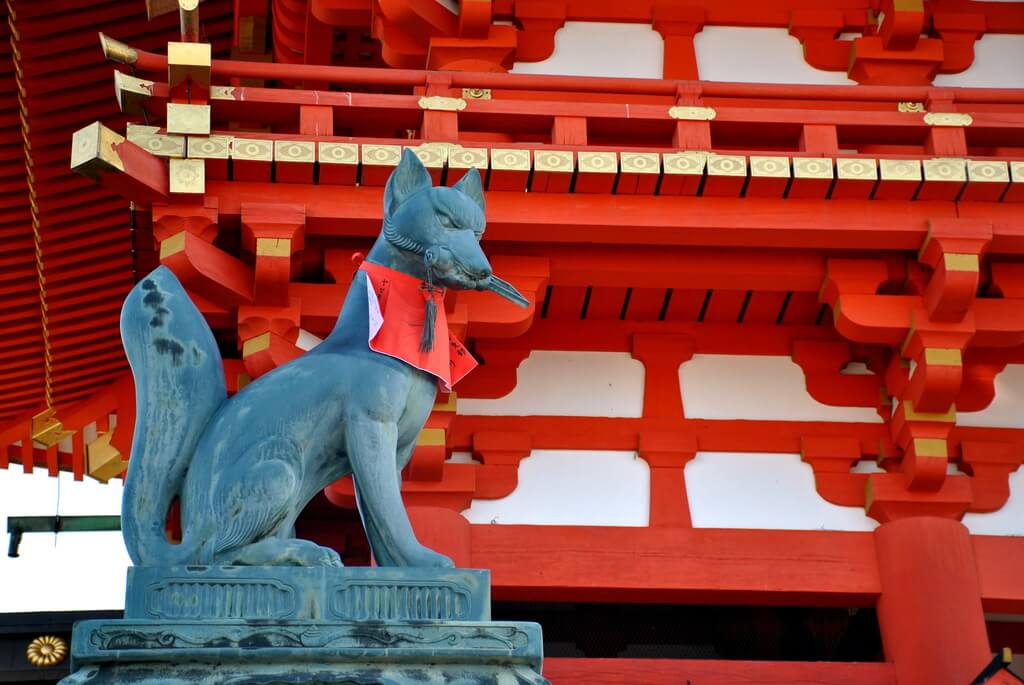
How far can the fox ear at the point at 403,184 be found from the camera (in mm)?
6109

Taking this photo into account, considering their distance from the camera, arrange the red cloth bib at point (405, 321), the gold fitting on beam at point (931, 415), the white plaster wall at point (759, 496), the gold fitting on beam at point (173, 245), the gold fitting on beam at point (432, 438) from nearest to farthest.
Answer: the red cloth bib at point (405, 321), the gold fitting on beam at point (173, 245), the gold fitting on beam at point (432, 438), the gold fitting on beam at point (931, 415), the white plaster wall at point (759, 496)

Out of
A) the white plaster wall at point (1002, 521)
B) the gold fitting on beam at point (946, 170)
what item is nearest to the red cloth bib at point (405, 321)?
the gold fitting on beam at point (946, 170)

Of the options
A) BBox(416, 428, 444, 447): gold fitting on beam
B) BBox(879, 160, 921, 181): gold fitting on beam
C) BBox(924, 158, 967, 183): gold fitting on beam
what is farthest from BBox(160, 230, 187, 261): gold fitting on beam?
BBox(924, 158, 967, 183): gold fitting on beam

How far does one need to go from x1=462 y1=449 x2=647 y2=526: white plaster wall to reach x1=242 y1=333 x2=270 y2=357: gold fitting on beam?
1.19 metres

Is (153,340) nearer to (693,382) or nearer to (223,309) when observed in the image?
(223,309)

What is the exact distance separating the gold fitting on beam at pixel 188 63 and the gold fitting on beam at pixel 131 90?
0.11 m

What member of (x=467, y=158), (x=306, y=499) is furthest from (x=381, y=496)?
(x=467, y=158)

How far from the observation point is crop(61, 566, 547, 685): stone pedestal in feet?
17.6

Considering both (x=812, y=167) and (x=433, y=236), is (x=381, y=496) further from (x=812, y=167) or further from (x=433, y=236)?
(x=812, y=167)

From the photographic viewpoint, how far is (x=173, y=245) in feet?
25.5

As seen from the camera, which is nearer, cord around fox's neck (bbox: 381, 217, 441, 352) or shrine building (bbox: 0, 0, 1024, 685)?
cord around fox's neck (bbox: 381, 217, 441, 352)

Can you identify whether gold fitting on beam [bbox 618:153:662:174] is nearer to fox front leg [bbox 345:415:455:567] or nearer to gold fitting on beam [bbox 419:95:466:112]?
gold fitting on beam [bbox 419:95:466:112]

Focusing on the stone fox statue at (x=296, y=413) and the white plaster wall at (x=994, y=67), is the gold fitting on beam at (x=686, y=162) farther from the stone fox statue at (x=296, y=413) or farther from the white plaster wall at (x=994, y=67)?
the stone fox statue at (x=296, y=413)

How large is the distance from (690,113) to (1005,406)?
208 centimetres
